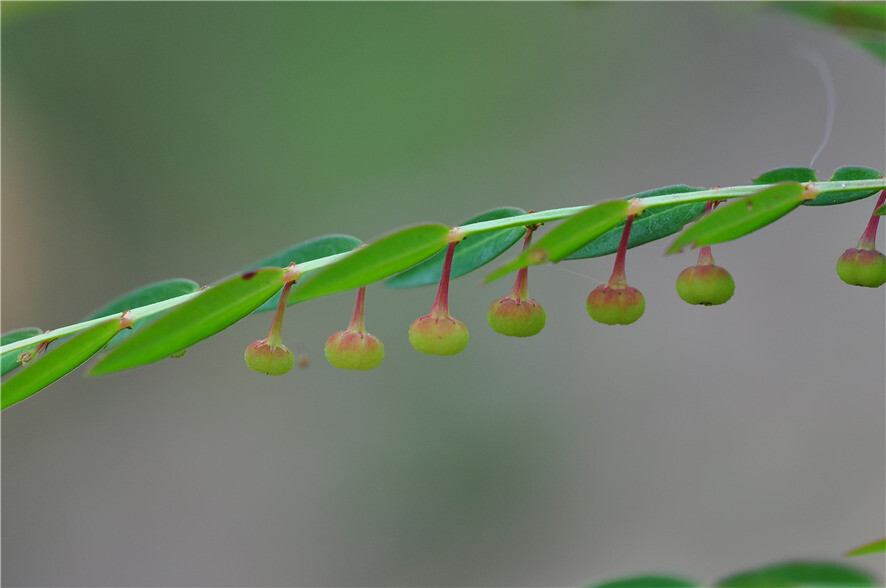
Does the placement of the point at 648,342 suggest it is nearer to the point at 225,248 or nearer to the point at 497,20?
the point at 497,20

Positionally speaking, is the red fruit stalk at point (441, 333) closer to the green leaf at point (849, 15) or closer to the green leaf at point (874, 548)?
the green leaf at point (874, 548)

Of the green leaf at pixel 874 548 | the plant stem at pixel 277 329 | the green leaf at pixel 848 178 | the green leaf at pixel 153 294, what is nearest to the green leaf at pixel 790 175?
the green leaf at pixel 848 178

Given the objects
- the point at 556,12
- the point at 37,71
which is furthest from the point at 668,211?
the point at 37,71

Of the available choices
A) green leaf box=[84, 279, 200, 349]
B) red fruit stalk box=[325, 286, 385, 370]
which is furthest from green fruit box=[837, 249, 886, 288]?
green leaf box=[84, 279, 200, 349]

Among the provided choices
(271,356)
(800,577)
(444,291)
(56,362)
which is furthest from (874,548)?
(56,362)

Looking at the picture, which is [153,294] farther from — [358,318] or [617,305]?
[617,305]
